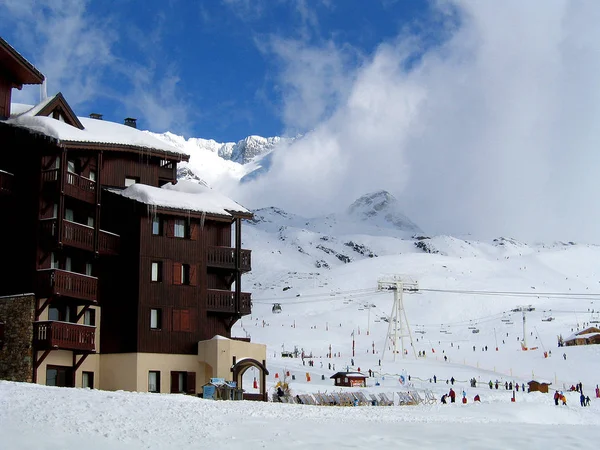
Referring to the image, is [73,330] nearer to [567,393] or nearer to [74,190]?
[74,190]

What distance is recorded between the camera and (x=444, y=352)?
115688 mm

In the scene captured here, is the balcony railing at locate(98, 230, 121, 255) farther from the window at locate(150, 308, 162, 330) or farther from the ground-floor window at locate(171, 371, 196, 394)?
the ground-floor window at locate(171, 371, 196, 394)

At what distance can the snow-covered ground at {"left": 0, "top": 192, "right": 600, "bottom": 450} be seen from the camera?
2523 centimetres

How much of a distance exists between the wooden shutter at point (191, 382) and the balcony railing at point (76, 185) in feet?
37.1

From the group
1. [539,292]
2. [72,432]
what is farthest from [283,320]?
[72,432]

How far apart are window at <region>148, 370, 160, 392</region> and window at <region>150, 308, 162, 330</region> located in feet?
8.21

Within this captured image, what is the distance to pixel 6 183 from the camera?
4488cm

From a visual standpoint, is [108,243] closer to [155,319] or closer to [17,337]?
[155,319]

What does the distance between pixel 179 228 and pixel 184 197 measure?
199 cm

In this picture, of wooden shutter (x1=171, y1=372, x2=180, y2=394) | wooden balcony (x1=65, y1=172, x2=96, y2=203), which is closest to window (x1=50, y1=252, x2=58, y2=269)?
wooden balcony (x1=65, y1=172, x2=96, y2=203)

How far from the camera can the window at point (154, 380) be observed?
48.5m

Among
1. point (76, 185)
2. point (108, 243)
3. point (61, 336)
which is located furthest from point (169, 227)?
point (61, 336)

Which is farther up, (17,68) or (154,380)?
(17,68)

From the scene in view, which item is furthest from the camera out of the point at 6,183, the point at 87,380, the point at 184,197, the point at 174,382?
the point at 184,197
